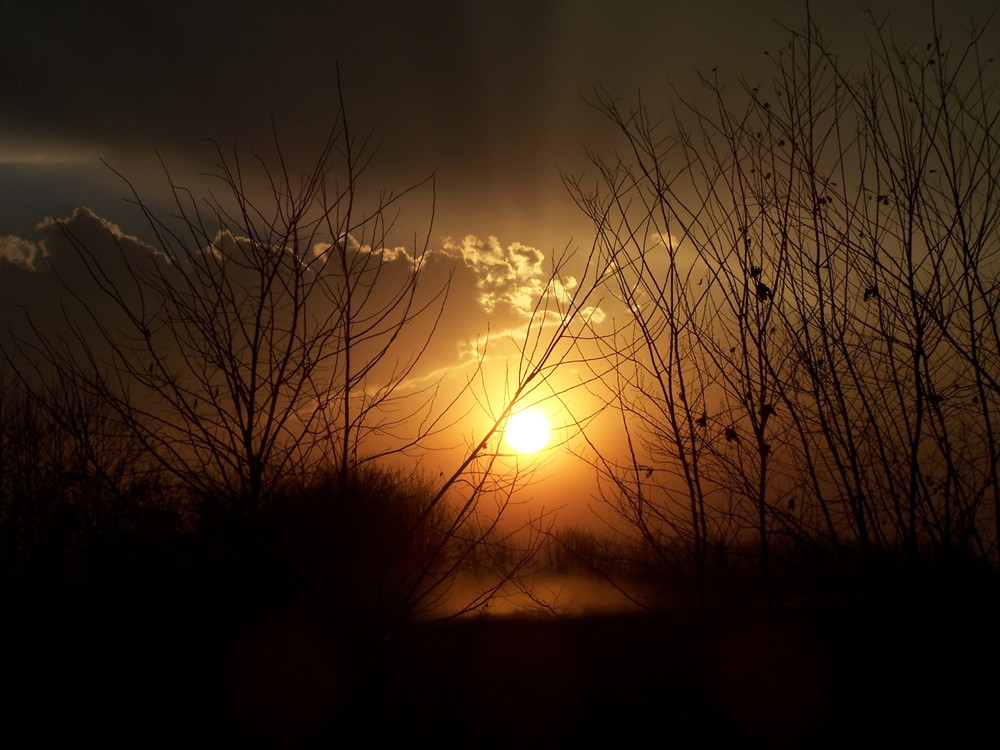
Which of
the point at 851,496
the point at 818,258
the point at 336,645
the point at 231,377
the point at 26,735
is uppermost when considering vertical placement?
the point at 818,258

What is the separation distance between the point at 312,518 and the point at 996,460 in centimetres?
358

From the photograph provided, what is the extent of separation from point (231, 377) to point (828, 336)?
11.0 feet

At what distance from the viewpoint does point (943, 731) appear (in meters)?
3.75

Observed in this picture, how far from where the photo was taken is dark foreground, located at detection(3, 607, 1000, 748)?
3789 millimetres

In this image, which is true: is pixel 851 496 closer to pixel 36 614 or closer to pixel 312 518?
pixel 312 518

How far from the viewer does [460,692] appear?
516 cm

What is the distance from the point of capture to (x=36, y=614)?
14.2 feet

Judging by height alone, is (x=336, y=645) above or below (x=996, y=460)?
below

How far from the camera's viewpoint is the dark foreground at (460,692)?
3.79 metres

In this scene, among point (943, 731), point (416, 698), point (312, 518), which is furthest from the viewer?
point (416, 698)

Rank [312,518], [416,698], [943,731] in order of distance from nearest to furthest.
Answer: [943,731] < [312,518] < [416,698]

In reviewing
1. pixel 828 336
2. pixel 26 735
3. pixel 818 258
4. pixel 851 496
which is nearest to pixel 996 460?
pixel 851 496

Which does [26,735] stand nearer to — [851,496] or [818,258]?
[851,496]

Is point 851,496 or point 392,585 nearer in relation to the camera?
point 851,496
